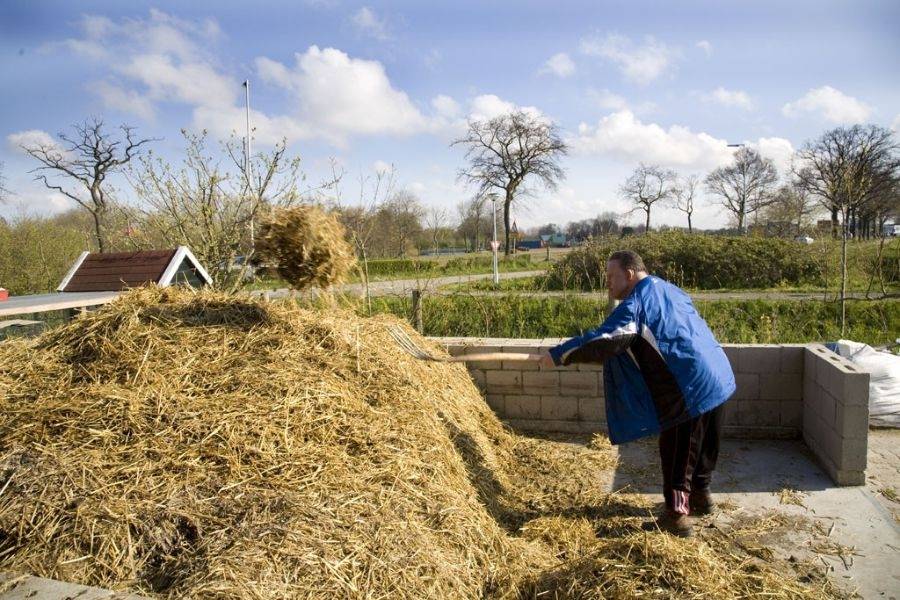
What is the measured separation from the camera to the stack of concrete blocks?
14.2 feet

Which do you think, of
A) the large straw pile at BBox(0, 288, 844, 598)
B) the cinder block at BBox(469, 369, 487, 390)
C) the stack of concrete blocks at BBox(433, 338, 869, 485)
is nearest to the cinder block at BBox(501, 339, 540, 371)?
the stack of concrete blocks at BBox(433, 338, 869, 485)

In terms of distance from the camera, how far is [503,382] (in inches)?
231

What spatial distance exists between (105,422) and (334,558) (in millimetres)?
1490

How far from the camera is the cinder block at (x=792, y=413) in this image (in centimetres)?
536

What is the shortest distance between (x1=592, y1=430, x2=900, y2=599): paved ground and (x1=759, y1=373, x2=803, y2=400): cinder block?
415 millimetres

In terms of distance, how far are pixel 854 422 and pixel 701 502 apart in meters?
1.33

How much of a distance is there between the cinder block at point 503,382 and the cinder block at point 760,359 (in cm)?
202

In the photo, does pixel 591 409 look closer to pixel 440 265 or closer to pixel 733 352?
pixel 733 352

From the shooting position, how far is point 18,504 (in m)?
2.66

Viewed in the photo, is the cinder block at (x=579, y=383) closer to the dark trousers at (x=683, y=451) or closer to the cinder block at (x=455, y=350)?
the cinder block at (x=455, y=350)

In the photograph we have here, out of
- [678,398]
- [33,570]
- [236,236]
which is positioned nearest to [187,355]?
[33,570]

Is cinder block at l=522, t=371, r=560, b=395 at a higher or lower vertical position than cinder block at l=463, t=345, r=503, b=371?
lower

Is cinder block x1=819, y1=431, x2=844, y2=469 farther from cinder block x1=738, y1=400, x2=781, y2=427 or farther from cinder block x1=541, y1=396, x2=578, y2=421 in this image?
cinder block x1=541, y1=396, x2=578, y2=421

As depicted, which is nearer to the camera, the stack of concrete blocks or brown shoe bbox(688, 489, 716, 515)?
brown shoe bbox(688, 489, 716, 515)
